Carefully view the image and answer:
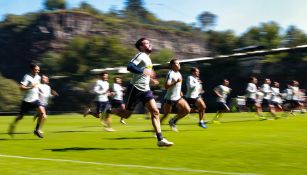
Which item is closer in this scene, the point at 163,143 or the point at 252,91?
the point at 163,143

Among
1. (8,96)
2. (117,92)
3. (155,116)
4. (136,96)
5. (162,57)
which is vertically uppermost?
(136,96)

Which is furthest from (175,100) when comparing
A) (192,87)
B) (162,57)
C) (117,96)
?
(162,57)

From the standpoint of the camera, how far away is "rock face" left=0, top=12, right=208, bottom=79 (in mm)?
113875

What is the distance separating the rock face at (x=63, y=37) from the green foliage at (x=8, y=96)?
1311 inches

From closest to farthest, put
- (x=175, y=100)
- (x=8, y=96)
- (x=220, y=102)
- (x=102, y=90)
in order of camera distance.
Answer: (x=175, y=100) → (x=102, y=90) → (x=220, y=102) → (x=8, y=96)

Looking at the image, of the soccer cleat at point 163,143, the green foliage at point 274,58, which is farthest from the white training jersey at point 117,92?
the green foliage at point 274,58

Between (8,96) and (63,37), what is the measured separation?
127ft

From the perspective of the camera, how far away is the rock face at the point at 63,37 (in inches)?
4483

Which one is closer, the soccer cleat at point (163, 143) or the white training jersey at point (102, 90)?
the soccer cleat at point (163, 143)

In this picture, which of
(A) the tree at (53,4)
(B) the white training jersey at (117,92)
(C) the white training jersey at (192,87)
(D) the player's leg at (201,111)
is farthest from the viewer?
(A) the tree at (53,4)

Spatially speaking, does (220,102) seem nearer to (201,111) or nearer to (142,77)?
(201,111)

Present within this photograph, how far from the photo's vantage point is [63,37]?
11419 centimetres

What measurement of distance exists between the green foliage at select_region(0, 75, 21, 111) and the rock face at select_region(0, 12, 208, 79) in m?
33.3

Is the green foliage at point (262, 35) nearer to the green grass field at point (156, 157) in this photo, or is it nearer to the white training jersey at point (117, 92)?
the white training jersey at point (117, 92)
